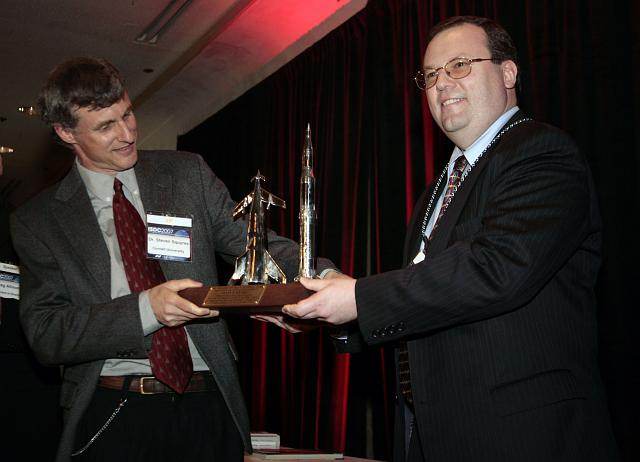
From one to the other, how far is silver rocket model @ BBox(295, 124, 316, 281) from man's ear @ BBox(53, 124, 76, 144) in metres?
0.90

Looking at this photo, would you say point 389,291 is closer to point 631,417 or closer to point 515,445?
point 515,445

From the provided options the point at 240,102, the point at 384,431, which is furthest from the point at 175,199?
the point at 240,102

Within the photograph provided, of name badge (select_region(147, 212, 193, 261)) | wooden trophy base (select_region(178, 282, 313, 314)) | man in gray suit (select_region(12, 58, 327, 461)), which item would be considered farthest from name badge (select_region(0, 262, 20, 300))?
wooden trophy base (select_region(178, 282, 313, 314))

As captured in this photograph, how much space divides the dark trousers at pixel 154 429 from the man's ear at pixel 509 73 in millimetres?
1309

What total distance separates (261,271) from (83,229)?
607mm

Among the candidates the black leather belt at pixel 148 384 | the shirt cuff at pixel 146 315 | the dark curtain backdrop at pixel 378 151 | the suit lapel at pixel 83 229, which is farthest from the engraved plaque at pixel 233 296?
the dark curtain backdrop at pixel 378 151

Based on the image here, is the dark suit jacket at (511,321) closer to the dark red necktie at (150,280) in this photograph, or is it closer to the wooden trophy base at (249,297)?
the wooden trophy base at (249,297)

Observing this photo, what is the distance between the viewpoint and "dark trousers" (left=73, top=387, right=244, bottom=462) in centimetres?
203

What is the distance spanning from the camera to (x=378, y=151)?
5.41 m

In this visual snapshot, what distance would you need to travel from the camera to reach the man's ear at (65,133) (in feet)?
8.13

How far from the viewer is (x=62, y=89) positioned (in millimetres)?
2404

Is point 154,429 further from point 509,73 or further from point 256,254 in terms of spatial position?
point 509,73

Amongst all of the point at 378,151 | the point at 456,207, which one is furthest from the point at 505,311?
the point at 378,151

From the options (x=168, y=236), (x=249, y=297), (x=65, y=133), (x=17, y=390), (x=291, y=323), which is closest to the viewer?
(x=249, y=297)
